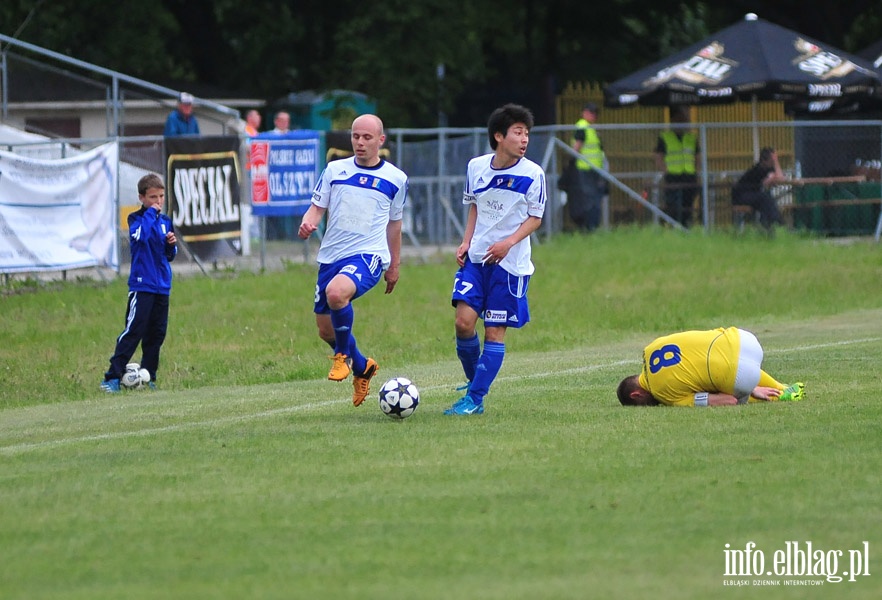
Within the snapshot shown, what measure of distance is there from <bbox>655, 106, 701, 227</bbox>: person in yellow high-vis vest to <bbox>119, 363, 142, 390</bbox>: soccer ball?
13.4m

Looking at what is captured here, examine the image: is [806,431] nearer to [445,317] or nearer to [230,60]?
[445,317]

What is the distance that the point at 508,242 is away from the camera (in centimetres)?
933

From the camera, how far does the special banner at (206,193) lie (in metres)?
20.2

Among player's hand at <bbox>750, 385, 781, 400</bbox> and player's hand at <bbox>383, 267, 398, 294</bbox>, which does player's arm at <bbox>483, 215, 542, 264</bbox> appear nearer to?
player's hand at <bbox>383, 267, 398, 294</bbox>

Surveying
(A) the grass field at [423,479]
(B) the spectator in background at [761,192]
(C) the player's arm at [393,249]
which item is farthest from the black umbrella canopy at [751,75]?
(C) the player's arm at [393,249]

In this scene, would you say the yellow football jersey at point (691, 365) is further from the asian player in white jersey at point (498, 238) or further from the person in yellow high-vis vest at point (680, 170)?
the person in yellow high-vis vest at point (680, 170)

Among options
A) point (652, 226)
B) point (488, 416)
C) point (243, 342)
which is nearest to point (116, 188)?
point (243, 342)

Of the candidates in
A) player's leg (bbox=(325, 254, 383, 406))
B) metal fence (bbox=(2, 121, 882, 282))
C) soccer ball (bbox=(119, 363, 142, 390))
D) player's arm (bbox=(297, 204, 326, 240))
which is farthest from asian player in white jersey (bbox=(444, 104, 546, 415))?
metal fence (bbox=(2, 121, 882, 282))

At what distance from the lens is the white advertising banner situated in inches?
709

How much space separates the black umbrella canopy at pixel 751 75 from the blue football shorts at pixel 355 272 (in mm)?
14765

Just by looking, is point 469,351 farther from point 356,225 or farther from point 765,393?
point 765,393

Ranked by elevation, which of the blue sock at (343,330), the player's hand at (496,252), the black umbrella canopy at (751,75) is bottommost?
the blue sock at (343,330)
